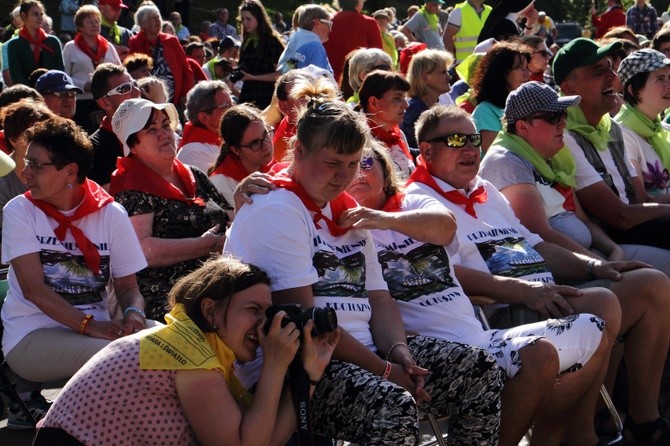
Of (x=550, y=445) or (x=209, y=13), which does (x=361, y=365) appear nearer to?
(x=550, y=445)

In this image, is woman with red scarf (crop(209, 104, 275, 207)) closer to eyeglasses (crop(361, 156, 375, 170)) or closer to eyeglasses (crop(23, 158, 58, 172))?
eyeglasses (crop(361, 156, 375, 170))

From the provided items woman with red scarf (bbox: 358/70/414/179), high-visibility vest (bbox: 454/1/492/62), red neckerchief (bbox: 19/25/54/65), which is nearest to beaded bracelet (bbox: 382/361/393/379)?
woman with red scarf (bbox: 358/70/414/179)

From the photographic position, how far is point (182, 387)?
3.04 m

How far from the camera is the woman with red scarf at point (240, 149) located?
5.38 metres

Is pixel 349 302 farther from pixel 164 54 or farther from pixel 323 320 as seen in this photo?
pixel 164 54

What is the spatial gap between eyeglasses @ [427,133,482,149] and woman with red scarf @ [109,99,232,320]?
45.8 inches

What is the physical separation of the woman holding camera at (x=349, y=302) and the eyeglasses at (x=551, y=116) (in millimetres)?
1639

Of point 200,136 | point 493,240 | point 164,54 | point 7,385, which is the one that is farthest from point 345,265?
point 164,54

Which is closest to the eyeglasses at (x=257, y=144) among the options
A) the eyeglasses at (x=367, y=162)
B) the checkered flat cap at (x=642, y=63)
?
the eyeglasses at (x=367, y=162)

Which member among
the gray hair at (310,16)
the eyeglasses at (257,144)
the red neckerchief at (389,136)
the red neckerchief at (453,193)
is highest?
the red neckerchief at (453,193)

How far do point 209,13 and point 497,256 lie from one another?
1024 inches

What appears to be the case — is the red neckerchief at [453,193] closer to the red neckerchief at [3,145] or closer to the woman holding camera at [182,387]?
the woman holding camera at [182,387]

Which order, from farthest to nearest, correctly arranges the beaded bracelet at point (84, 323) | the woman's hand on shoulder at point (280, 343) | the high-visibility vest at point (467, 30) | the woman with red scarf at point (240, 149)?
1. the high-visibility vest at point (467, 30)
2. the woman with red scarf at point (240, 149)
3. the beaded bracelet at point (84, 323)
4. the woman's hand on shoulder at point (280, 343)

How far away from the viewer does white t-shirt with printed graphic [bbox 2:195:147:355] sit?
4.18m
